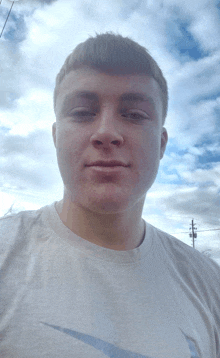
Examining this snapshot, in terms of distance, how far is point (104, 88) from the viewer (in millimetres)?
1454

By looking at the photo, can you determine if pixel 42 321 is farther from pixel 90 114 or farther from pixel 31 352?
pixel 90 114

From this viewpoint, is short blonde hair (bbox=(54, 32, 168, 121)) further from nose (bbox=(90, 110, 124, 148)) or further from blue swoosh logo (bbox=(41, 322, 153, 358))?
blue swoosh logo (bbox=(41, 322, 153, 358))

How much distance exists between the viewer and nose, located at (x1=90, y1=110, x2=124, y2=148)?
1.35 metres

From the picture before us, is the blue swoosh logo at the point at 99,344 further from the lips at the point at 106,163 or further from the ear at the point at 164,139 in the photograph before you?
the ear at the point at 164,139

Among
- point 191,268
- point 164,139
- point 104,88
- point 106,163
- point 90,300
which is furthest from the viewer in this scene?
point 164,139

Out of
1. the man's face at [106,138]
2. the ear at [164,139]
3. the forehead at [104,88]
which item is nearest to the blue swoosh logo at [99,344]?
the man's face at [106,138]

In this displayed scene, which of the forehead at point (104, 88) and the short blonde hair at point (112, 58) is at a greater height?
the short blonde hair at point (112, 58)

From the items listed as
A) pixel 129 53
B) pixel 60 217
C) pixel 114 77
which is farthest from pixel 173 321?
pixel 129 53

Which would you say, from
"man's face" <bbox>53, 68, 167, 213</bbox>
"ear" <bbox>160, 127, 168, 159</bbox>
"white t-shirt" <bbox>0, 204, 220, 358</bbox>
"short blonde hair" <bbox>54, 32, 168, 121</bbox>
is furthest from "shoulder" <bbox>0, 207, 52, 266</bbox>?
"ear" <bbox>160, 127, 168, 159</bbox>

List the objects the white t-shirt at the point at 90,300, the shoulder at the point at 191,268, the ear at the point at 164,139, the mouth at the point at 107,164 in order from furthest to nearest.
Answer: the ear at the point at 164,139 → the shoulder at the point at 191,268 → the mouth at the point at 107,164 → the white t-shirt at the point at 90,300

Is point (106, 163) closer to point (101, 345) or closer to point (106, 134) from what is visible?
point (106, 134)

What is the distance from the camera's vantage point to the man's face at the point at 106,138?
1353mm

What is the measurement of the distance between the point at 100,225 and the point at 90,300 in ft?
1.40

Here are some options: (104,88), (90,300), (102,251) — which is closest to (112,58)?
(104,88)
